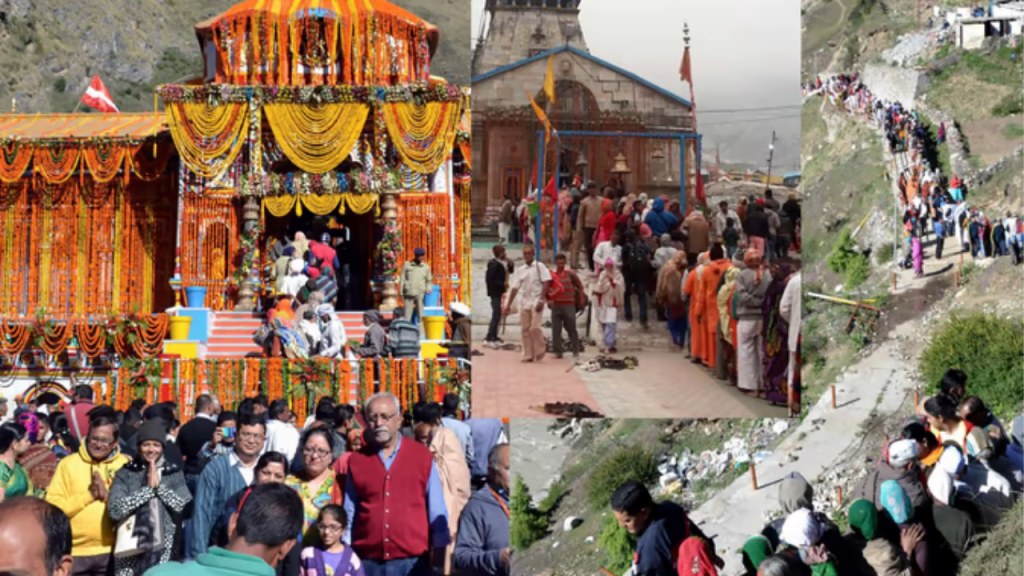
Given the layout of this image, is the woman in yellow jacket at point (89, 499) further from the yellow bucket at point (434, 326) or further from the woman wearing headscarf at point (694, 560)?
the yellow bucket at point (434, 326)

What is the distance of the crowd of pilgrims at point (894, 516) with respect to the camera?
23.5ft

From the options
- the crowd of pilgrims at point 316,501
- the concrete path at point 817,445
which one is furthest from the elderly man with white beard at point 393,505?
the concrete path at point 817,445

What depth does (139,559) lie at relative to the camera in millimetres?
7027

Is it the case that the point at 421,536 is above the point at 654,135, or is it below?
below

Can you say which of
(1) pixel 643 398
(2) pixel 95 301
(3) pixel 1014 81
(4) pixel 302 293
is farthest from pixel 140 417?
(3) pixel 1014 81

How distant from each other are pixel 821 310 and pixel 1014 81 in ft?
29.2

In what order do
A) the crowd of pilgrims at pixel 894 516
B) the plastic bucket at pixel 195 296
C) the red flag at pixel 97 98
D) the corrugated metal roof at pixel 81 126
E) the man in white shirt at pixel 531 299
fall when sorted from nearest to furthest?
the crowd of pilgrims at pixel 894 516 < the man in white shirt at pixel 531 299 < the plastic bucket at pixel 195 296 < the corrugated metal roof at pixel 81 126 < the red flag at pixel 97 98

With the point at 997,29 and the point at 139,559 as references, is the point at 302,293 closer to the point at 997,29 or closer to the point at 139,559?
the point at 139,559

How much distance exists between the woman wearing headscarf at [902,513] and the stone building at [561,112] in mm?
2276

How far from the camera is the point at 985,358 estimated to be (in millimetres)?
16500

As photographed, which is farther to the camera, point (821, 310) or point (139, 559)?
point (821, 310)

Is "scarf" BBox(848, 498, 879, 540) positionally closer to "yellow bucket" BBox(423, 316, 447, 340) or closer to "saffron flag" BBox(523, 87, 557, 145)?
"saffron flag" BBox(523, 87, 557, 145)

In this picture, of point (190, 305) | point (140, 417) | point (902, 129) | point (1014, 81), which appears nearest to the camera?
point (140, 417)

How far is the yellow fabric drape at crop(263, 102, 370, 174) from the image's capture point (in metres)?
23.4
